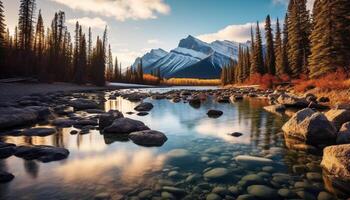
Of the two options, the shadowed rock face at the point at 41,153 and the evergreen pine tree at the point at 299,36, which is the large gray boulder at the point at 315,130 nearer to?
the shadowed rock face at the point at 41,153

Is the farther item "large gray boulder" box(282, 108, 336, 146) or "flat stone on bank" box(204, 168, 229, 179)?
"large gray boulder" box(282, 108, 336, 146)

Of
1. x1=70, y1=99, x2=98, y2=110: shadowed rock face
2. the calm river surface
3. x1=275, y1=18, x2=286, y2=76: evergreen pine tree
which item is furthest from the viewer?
x1=275, y1=18, x2=286, y2=76: evergreen pine tree

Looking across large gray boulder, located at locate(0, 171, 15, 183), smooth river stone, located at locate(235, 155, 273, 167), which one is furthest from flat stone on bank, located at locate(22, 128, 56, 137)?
smooth river stone, located at locate(235, 155, 273, 167)

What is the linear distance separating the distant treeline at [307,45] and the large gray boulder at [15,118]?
27023 millimetres

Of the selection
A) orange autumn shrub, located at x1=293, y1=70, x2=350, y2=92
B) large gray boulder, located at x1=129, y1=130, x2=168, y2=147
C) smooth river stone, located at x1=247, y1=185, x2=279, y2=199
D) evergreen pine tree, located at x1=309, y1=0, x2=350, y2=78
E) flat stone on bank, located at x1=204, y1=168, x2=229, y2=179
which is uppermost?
evergreen pine tree, located at x1=309, y1=0, x2=350, y2=78

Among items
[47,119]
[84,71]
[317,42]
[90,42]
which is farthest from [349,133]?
[90,42]

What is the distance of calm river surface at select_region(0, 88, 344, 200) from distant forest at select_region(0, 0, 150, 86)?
117 ft

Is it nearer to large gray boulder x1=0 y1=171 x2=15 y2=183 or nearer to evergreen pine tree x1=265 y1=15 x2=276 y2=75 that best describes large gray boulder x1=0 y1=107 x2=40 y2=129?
large gray boulder x1=0 y1=171 x2=15 y2=183

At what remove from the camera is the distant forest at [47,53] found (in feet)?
144

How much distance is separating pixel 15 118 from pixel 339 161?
42.2 feet

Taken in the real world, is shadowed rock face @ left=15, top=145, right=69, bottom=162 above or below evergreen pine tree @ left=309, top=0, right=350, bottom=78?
below

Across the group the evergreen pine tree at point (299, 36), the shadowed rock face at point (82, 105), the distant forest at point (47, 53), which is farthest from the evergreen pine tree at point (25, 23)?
the evergreen pine tree at point (299, 36)

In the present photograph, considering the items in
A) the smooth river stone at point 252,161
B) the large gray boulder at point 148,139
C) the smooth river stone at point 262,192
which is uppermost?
the large gray boulder at point 148,139

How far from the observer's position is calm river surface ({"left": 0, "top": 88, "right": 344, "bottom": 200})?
18.7 feet
